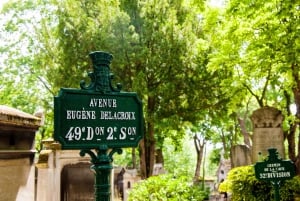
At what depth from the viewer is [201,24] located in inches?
710

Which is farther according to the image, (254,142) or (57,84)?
(57,84)

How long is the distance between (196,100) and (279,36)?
8133 mm

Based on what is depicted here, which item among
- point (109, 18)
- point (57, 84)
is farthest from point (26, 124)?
point (57, 84)

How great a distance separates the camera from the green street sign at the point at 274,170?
608 cm

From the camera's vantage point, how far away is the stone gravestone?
12500 mm

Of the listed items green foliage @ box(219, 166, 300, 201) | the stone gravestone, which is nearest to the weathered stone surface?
green foliage @ box(219, 166, 300, 201)

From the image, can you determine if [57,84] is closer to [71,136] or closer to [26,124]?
[26,124]

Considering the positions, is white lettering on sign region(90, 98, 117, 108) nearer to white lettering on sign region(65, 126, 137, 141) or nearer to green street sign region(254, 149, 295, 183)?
white lettering on sign region(65, 126, 137, 141)

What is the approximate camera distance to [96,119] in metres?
2.48

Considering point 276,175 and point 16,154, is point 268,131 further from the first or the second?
point 16,154

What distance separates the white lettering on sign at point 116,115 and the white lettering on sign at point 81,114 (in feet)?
0.25

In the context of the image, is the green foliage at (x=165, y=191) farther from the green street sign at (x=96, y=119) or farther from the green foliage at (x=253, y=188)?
the green street sign at (x=96, y=119)

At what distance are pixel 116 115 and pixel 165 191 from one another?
5.11 meters

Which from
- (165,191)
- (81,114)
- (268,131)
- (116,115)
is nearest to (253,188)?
(165,191)
